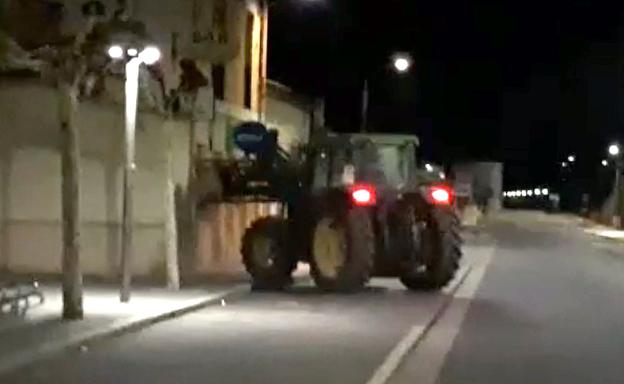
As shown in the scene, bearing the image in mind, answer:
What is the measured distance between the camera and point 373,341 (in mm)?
19688

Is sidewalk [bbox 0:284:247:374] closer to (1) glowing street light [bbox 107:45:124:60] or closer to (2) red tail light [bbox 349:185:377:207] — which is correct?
(2) red tail light [bbox 349:185:377:207]

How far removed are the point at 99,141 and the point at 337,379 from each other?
48.0 ft

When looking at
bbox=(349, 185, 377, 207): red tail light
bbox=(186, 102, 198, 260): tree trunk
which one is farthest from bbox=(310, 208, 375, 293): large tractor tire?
bbox=(186, 102, 198, 260): tree trunk

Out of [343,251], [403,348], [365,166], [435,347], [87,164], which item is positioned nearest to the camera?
[403,348]

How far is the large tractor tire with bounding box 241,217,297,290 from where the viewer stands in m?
30.2

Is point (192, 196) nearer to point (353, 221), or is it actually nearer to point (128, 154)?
point (353, 221)

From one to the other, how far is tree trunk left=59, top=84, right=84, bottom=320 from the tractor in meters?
8.92

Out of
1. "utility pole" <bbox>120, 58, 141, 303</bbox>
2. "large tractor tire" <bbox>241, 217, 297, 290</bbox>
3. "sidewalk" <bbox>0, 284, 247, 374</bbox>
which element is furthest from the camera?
"large tractor tire" <bbox>241, 217, 297, 290</bbox>

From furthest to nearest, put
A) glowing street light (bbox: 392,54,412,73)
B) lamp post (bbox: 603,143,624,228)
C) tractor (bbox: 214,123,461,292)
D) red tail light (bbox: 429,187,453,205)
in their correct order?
lamp post (bbox: 603,143,624,228)
glowing street light (bbox: 392,54,412,73)
red tail light (bbox: 429,187,453,205)
tractor (bbox: 214,123,461,292)

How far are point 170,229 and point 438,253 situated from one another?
530 cm

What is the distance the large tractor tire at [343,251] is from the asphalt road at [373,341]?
497mm

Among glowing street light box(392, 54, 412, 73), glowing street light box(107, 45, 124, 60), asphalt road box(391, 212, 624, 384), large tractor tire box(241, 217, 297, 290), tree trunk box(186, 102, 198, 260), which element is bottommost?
asphalt road box(391, 212, 624, 384)

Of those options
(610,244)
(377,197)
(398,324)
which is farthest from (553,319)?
(610,244)

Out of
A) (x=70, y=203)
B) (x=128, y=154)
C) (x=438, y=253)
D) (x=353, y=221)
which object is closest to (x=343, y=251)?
(x=353, y=221)
